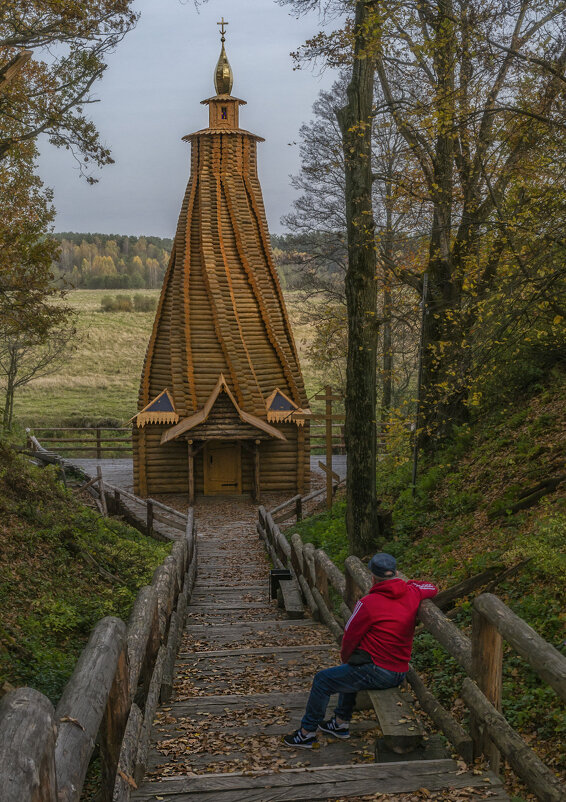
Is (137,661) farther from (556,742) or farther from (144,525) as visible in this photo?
(144,525)

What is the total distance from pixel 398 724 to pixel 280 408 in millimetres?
20598

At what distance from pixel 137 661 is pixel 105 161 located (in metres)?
11.7

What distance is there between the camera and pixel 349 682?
511 cm

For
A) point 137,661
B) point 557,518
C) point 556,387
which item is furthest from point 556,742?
point 556,387

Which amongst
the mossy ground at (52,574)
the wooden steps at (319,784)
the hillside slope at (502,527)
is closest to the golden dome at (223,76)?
the hillside slope at (502,527)

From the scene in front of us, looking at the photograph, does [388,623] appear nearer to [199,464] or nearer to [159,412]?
[159,412]

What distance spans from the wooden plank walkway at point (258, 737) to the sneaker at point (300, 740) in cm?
4

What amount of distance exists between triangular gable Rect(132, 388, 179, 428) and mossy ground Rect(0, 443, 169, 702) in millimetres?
8613

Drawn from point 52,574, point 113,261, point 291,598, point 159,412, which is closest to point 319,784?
point 291,598

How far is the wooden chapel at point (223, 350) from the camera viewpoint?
24547 millimetres

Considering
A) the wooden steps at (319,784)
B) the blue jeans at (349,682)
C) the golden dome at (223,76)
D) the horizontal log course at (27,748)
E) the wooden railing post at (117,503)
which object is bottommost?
the wooden railing post at (117,503)

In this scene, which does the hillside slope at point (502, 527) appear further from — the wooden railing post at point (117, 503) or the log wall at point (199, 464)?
the log wall at point (199, 464)

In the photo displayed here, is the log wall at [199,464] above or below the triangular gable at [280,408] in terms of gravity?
below

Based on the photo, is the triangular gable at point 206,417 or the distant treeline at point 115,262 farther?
the distant treeline at point 115,262
